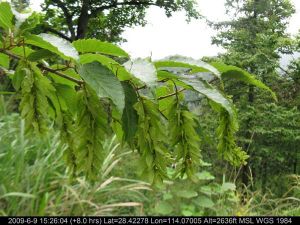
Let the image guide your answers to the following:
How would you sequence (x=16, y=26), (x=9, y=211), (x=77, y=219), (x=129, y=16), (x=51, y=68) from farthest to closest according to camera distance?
(x=129, y=16), (x=77, y=219), (x=9, y=211), (x=51, y=68), (x=16, y=26)

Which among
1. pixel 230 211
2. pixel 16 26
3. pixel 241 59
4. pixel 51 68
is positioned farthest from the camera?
pixel 241 59

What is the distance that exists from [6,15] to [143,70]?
0.19 meters

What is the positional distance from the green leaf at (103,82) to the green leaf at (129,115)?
6cm

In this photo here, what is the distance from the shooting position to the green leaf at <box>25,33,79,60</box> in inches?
18.5

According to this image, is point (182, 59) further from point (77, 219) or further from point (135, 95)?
point (77, 219)

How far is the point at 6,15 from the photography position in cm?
53

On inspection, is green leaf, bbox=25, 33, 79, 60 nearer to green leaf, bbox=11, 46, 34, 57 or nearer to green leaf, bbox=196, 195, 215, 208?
green leaf, bbox=11, 46, 34, 57

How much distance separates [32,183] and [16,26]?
115 inches

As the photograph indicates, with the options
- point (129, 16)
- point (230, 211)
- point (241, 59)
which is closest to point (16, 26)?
point (230, 211)

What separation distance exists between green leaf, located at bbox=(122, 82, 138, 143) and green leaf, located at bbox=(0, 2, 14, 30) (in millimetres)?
167

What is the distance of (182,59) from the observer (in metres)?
0.56

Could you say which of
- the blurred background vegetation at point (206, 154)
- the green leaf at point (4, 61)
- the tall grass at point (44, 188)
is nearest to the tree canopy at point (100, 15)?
the blurred background vegetation at point (206, 154)

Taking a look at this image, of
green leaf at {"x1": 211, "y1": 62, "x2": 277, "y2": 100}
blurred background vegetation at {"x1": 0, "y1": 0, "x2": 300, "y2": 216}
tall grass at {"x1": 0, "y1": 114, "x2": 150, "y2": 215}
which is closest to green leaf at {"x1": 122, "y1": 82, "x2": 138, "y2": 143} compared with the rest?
green leaf at {"x1": 211, "y1": 62, "x2": 277, "y2": 100}

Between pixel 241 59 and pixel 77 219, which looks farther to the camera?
pixel 241 59
